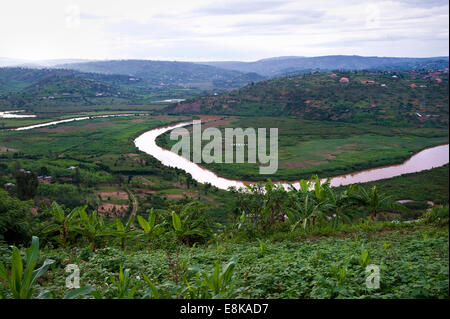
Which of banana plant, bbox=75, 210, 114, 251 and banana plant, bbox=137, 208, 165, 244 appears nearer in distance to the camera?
banana plant, bbox=75, 210, 114, 251

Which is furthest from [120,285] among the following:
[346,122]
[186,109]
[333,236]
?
[186,109]

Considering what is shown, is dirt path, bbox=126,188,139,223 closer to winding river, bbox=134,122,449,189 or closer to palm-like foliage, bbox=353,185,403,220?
winding river, bbox=134,122,449,189

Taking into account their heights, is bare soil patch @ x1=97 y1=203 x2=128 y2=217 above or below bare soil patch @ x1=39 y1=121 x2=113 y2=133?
below

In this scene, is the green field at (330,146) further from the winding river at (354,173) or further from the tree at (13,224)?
the tree at (13,224)

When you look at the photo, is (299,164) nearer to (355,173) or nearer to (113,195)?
(355,173)

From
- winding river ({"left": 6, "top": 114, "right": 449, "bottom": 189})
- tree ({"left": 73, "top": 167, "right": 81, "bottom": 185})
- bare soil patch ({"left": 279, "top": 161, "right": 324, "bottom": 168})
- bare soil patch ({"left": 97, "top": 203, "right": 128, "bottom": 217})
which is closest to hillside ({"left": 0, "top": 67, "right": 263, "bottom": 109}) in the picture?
winding river ({"left": 6, "top": 114, "right": 449, "bottom": 189})

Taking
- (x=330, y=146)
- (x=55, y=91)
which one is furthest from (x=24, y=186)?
(x=55, y=91)
